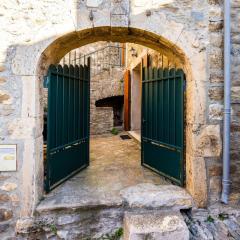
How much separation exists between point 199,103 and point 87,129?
201cm

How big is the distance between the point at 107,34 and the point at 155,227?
8.05 ft

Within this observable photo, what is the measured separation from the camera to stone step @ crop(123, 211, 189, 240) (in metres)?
2.30

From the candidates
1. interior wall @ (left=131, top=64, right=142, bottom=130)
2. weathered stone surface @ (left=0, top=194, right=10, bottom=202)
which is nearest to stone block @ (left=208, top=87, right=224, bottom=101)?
weathered stone surface @ (left=0, top=194, right=10, bottom=202)

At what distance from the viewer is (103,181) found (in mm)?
3320

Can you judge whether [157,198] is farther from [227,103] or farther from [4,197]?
[4,197]

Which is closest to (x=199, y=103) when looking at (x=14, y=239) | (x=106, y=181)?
(x=106, y=181)

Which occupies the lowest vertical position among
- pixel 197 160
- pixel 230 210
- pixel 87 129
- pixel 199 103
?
pixel 230 210

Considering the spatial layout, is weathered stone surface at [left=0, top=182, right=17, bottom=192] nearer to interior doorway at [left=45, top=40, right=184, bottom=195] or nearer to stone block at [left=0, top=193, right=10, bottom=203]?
stone block at [left=0, top=193, right=10, bottom=203]

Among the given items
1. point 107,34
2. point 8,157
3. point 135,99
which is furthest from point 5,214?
point 135,99

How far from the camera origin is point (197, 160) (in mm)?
2805

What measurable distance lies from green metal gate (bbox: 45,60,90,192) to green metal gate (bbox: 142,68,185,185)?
1064 mm

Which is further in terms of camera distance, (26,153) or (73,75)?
(73,75)

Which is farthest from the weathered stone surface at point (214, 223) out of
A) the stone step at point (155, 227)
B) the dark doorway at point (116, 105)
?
the dark doorway at point (116, 105)

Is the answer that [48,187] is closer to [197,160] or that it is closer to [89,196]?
[89,196]
